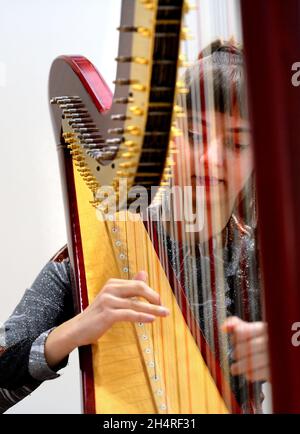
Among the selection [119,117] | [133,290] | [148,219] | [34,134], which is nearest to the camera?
[119,117]

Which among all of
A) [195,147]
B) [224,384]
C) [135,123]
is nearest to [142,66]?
[135,123]

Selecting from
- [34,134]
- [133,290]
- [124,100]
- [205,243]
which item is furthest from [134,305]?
[34,134]

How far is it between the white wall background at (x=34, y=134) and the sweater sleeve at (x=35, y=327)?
2.83 ft

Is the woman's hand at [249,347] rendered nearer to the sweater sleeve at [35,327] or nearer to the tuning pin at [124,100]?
the tuning pin at [124,100]

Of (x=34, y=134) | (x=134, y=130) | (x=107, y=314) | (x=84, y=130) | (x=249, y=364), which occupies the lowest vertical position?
(x=249, y=364)

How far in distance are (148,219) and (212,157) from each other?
0.18 meters

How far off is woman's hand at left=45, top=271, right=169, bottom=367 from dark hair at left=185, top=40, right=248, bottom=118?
252 mm

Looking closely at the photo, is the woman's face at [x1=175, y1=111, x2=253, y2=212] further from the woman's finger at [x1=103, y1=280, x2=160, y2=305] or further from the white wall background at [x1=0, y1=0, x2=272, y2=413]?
the white wall background at [x1=0, y1=0, x2=272, y2=413]

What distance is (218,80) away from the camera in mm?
1046

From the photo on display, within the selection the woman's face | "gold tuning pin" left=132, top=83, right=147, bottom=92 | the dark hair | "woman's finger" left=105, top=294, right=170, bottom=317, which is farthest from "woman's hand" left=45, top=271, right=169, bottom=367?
"gold tuning pin" left=132, top=83, right=147, bottom=92

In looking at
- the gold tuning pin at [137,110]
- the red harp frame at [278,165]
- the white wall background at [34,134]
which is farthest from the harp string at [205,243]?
the white wall background at [34,134]

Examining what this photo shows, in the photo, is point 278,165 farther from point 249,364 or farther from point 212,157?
point 212,157
